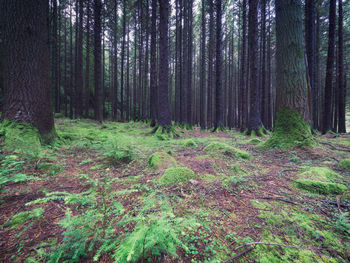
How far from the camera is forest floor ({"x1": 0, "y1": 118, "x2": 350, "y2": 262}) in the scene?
1.10 m

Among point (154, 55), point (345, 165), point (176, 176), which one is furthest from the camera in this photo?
point (154, 55)

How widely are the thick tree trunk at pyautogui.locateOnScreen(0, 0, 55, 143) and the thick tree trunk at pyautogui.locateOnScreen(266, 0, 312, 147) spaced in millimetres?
6672

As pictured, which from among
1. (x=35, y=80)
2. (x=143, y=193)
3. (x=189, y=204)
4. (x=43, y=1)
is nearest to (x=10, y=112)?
(x=35, y=80)

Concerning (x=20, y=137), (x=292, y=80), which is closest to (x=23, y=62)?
(x=20, y=137)

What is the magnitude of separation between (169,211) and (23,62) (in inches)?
192

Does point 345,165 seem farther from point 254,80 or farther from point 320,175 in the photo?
point 254,80

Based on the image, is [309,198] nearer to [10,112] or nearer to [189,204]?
[189,204]

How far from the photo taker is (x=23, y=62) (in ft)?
11.8

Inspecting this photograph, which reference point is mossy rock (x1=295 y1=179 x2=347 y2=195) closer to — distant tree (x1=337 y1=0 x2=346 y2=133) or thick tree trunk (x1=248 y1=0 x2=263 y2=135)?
thick tree trunk (x1=248 y1=0 x2=263 y2=135)

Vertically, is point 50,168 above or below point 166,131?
below

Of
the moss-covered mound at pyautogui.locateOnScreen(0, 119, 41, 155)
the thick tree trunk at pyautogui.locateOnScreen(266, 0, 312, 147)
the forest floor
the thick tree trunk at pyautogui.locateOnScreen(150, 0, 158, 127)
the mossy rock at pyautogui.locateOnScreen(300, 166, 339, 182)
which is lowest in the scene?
the forest floor

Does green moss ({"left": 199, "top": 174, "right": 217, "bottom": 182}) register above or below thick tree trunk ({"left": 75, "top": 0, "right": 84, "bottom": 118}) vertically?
below

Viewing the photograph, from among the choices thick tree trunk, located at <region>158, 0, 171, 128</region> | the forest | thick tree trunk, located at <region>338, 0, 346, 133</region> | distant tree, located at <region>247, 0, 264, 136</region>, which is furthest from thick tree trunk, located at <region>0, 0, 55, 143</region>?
thick tree trunk, located at <region>338, 0, 346, 133</region>

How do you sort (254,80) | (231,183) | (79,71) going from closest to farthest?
(231,183)
(254,80)
(79,71)
